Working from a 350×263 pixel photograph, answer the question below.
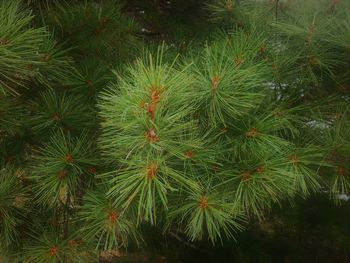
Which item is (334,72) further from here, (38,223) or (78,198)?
(38,223)

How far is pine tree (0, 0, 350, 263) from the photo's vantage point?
0.71m

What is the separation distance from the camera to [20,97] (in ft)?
4.01

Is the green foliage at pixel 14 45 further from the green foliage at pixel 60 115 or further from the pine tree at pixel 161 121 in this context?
the green foliage at pixel 60 115

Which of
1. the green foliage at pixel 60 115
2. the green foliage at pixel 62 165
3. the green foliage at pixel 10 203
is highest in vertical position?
the green foliage at pixel 60 115

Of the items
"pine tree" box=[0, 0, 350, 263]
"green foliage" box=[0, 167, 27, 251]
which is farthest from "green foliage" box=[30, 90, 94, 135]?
"green foliage" box=[0, 167, 27, 251]

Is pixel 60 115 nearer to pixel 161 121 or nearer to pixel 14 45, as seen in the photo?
pixel 14 45

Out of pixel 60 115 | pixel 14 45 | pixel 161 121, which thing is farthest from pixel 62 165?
pixel 161 121

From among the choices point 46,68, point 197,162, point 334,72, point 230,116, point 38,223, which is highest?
point 334,72

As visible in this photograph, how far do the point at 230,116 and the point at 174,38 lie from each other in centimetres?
72

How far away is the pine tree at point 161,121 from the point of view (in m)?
0.71

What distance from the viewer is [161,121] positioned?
66 centimetres

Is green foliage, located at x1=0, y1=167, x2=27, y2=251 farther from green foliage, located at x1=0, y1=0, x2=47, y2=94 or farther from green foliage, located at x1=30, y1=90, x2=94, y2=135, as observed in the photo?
green foliage, located at x1=0, y1=0, x2=47, y2=94

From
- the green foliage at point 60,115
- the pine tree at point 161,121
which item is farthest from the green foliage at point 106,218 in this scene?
the green foliage at point 60,115

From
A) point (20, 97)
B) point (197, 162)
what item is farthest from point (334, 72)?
point (20, 97)
